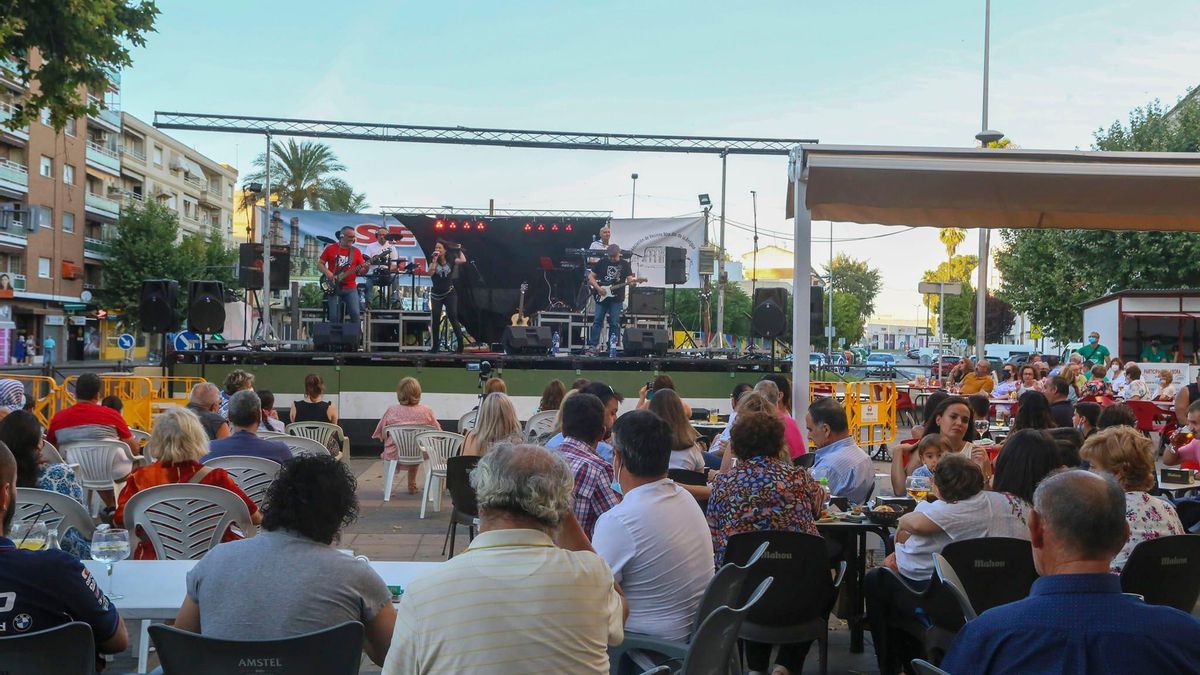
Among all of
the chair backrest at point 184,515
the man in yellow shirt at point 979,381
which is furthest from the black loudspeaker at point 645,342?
the chair backrest at point 184,515

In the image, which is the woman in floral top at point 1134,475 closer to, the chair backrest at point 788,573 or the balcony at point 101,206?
the chair backrest at point 788,573

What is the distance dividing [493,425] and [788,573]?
309 cm

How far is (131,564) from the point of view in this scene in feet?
11.9

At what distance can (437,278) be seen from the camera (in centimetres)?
1742

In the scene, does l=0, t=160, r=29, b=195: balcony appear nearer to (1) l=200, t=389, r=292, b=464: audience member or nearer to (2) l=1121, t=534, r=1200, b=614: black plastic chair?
(1) l=200, t=389, r=292, b=464: audience member

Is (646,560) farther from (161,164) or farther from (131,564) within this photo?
(161,164)

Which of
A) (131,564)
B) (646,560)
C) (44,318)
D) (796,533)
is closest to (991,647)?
(646,560)

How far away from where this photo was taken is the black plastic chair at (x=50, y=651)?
2.33 metres

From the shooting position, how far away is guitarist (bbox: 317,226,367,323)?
1708 centimetres

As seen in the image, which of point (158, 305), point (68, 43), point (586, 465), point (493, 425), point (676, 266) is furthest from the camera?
point (676, 266)

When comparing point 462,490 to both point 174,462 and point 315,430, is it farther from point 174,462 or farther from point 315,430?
point 315,430

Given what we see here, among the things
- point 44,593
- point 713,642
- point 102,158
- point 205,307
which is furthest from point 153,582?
point 102,158

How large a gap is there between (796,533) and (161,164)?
62.4 meters

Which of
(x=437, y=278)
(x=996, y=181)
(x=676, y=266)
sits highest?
(x=676, y=266)
